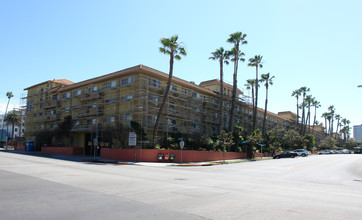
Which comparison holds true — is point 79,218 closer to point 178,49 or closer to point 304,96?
point 178,49

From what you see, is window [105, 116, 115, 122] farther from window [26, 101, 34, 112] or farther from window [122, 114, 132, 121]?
window [26, 101, 34, 112]

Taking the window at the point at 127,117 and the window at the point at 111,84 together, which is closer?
the window at the point at 127,117

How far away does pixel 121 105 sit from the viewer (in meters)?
38.2

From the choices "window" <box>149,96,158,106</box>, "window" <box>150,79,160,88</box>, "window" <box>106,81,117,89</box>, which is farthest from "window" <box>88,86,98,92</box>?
"window" <box>149,96,158,106</box>

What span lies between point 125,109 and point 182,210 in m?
31.8

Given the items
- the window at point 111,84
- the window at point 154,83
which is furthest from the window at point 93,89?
the window at point 154,83

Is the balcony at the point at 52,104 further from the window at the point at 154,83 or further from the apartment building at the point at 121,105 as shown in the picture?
the window at the point at 154,83

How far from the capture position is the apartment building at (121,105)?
36.4 metres

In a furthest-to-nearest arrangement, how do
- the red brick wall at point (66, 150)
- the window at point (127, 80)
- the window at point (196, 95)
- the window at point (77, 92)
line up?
the window at point (196, 95) → the window at point (77, 92) → the red brick wall at point (66, 150) → the window at point (127, 80)

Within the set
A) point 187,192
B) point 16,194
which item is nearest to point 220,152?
point 187,192

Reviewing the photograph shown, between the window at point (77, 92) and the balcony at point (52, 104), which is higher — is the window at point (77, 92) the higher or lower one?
the higher one

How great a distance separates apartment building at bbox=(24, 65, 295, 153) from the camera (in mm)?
36406

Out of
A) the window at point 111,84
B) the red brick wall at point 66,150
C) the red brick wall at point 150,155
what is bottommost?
the red brick wall at point 66,150

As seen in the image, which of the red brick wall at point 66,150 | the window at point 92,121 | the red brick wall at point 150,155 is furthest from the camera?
the red brick wall at point 66,150
